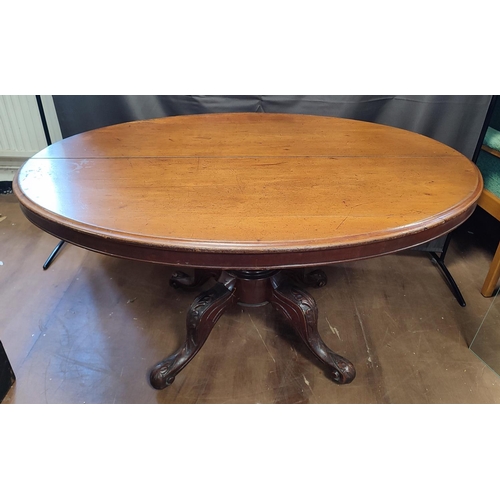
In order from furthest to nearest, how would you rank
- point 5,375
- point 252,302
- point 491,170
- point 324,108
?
point 324,108 → point 491,170 → point 252,302 → point 5,375

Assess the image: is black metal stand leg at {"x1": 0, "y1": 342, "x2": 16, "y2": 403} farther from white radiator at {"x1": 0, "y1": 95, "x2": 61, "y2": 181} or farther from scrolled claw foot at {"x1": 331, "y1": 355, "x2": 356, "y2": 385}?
white radiator at {"x1": 0, "y1": 95, "x2": 61, "y2": 181}

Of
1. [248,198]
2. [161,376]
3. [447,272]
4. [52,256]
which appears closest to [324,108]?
[447,272]

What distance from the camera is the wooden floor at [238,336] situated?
53.7 inches

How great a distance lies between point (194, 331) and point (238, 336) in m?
0.27

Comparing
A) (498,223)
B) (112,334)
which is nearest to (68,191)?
(112,334)

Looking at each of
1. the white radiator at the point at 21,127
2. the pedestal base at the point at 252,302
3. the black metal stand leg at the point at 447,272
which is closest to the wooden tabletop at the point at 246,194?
the pedestal base at the point at 252,302

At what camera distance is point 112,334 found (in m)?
1.58

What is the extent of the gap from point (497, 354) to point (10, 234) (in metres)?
2.39

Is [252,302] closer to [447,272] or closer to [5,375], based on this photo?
[5,375]

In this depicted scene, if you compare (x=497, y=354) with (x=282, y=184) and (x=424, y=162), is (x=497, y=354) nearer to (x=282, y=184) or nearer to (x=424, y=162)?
(x=424, y=162)

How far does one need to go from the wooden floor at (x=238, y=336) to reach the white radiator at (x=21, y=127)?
27.2 inches

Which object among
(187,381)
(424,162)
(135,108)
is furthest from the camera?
(135,108)

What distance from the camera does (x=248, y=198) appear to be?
1.02 meters

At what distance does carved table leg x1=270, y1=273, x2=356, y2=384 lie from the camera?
4.50ft
